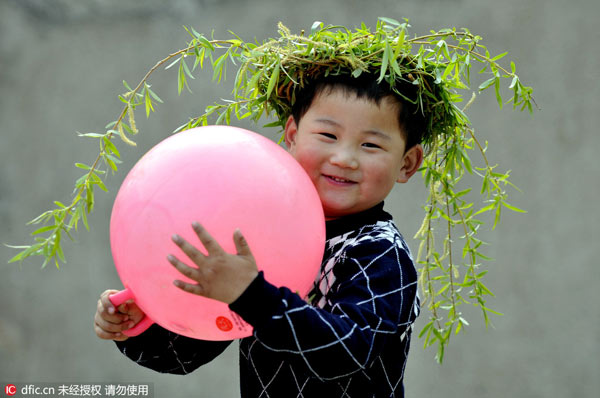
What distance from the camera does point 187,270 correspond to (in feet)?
4.00

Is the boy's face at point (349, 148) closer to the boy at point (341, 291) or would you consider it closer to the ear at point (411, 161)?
the boy at point (341, 291)

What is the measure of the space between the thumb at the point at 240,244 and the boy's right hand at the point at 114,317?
0.46 meters

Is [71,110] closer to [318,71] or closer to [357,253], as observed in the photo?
[318,71]

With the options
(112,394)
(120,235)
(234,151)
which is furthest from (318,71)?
(112,394)

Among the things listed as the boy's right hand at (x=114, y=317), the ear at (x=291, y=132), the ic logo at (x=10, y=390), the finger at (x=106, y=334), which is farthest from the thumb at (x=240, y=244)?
the ic logo at (x=10, y=390)

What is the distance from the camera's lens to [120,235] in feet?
4.54

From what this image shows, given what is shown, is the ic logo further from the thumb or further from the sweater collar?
the thumb

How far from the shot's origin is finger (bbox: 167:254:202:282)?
122 cm

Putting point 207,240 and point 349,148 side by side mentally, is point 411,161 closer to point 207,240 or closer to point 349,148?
point 349,148

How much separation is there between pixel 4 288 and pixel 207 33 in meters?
1.88

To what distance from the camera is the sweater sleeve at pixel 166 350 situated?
1.83 m

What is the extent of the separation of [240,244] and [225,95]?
2.69 meters

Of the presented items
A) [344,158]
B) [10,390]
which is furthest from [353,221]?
[10,390]

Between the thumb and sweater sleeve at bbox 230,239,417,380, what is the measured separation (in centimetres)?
5
